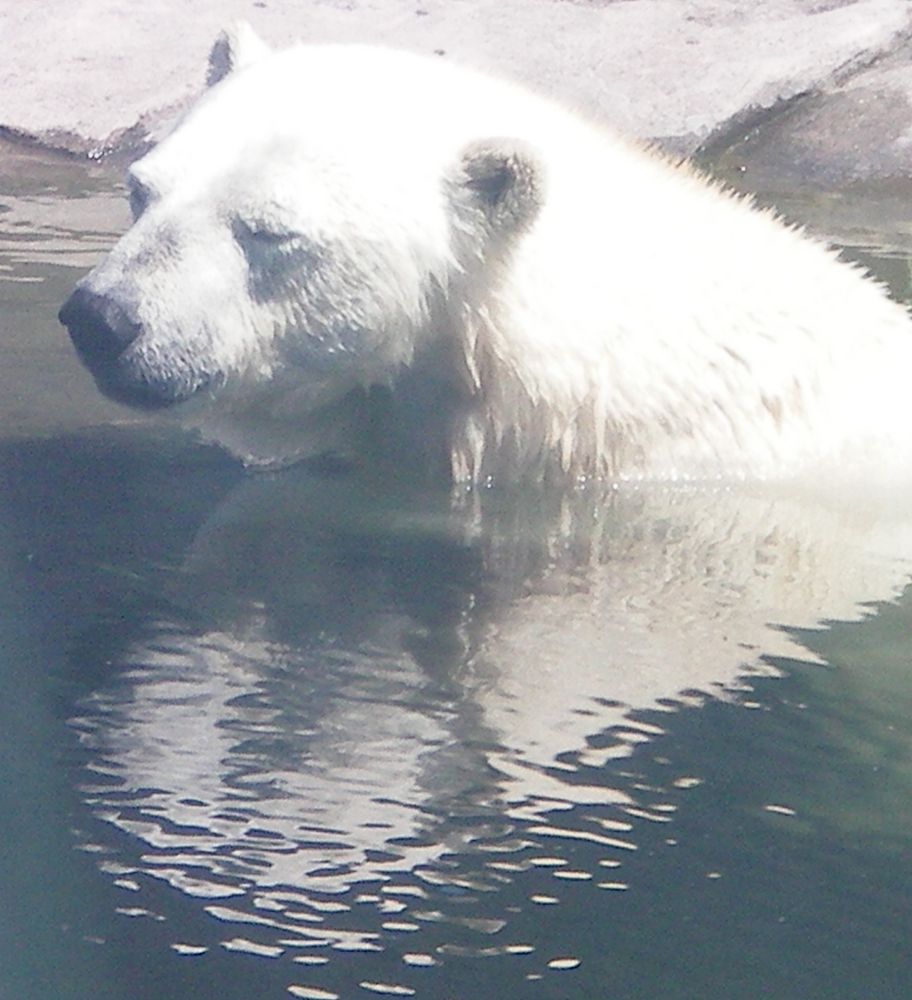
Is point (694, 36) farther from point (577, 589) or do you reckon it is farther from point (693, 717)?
point (693, 717)

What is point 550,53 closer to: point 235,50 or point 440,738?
point 235,50

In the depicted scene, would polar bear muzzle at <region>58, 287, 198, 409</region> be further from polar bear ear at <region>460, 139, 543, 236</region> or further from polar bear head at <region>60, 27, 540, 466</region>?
polar bear ear at <region>460, 139, 543, 236</region>

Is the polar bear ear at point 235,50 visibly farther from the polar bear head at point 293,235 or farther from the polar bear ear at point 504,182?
the polar bear ear at point 504,182

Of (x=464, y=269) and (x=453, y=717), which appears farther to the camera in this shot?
(x=464, y=269)

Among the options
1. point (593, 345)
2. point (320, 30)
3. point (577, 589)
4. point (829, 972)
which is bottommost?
point (829, 972)

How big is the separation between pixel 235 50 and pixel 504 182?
0.71m

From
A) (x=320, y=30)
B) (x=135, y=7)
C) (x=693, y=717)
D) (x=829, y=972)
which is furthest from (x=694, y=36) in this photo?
(x=829, y=972)

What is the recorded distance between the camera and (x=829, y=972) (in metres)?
1.89

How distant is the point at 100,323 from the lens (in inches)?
115


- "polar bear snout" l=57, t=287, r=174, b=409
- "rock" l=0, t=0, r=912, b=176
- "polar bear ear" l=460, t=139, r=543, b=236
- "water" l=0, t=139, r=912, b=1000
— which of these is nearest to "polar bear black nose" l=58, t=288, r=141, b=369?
"polar bear snout" l=57, t=287, r=174, b=409

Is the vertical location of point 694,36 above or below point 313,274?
above

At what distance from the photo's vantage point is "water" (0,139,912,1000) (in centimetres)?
189

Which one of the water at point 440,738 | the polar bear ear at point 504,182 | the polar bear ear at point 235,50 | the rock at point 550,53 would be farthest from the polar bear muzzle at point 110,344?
the rock at point 550,53

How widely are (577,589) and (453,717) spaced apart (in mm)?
629
